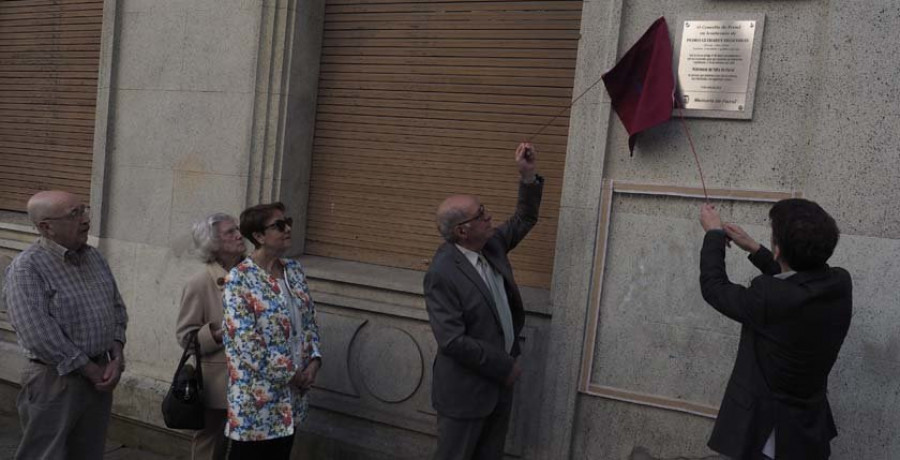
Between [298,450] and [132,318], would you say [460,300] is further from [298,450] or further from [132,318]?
[132,318]

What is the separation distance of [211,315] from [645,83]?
254cm

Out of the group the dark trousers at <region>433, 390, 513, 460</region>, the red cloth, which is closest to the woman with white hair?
the dark trousers at <region>433, 390, 513, 460</region>

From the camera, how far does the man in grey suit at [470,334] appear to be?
356cm

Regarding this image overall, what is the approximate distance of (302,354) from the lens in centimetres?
389

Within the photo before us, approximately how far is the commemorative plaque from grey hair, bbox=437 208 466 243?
4.35 ft

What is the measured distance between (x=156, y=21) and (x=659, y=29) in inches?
141

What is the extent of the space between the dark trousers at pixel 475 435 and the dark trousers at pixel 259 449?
74cm

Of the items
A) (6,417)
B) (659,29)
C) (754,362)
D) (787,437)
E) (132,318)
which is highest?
(659,29)

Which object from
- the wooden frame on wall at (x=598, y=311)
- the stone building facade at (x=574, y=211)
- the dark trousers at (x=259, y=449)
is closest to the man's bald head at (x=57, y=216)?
the dark trousers at (x=259, y=449)

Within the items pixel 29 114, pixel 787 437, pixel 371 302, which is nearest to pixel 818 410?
pixel 787 437

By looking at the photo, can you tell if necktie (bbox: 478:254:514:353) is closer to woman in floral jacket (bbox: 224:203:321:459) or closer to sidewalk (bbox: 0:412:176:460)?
woman in floral jacket (bbox: 224:203:321:459)

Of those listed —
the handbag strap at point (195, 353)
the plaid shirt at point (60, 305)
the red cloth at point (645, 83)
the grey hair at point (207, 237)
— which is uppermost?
the red cloth at point (645, 83)

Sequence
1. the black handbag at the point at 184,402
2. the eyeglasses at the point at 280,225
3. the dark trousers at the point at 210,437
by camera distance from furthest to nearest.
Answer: the dark trousers at the point at 210,437
the black handbag at the point at 184,402
the eyeglasses at the point at 280,225

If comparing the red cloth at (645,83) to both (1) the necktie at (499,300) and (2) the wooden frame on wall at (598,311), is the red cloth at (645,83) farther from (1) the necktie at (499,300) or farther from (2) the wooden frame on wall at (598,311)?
(1) the necktie at (499,300)
